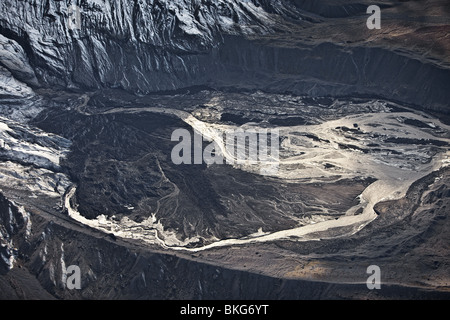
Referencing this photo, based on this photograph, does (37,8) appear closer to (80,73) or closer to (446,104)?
(80,73)

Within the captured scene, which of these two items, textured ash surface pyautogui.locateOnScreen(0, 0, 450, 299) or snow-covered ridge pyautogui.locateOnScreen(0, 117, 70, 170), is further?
snow-covered ridge pyautogui.locateOnScreen(0, 117, 70, 170)

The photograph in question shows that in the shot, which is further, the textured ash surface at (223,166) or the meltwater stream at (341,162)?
the meltwater stream at (341,162)

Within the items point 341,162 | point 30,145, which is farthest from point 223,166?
point 30,145

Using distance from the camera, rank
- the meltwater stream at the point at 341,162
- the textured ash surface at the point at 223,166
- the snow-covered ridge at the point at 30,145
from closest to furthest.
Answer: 1. the textured ash surface at the point at 223,166
2. the meltwater stream at the point at 341,162
3. the snow-covered ridge at the point at 30,145

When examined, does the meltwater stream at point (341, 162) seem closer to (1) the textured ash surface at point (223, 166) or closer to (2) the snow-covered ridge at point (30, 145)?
(1) the textured ash surface at point (223, 166)

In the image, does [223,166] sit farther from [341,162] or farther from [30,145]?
[30,145]

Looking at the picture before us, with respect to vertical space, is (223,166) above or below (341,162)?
below

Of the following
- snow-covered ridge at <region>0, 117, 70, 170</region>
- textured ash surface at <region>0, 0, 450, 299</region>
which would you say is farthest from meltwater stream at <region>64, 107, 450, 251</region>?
snow-covered ridge at <region>0, 117, 70, 170</region>

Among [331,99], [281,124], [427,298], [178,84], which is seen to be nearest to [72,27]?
[178,84]

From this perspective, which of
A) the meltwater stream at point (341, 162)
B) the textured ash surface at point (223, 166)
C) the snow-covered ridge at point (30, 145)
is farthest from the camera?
the snow-covered ridge at point (30, 145)

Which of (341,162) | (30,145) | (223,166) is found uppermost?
(30,145)

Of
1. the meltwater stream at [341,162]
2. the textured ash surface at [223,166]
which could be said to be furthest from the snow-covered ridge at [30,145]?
the meltwater stream at [341,162]

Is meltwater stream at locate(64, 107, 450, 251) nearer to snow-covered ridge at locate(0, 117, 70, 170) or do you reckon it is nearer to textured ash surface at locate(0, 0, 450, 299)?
textured ash surface at locate(0, 0, 450, 299)
